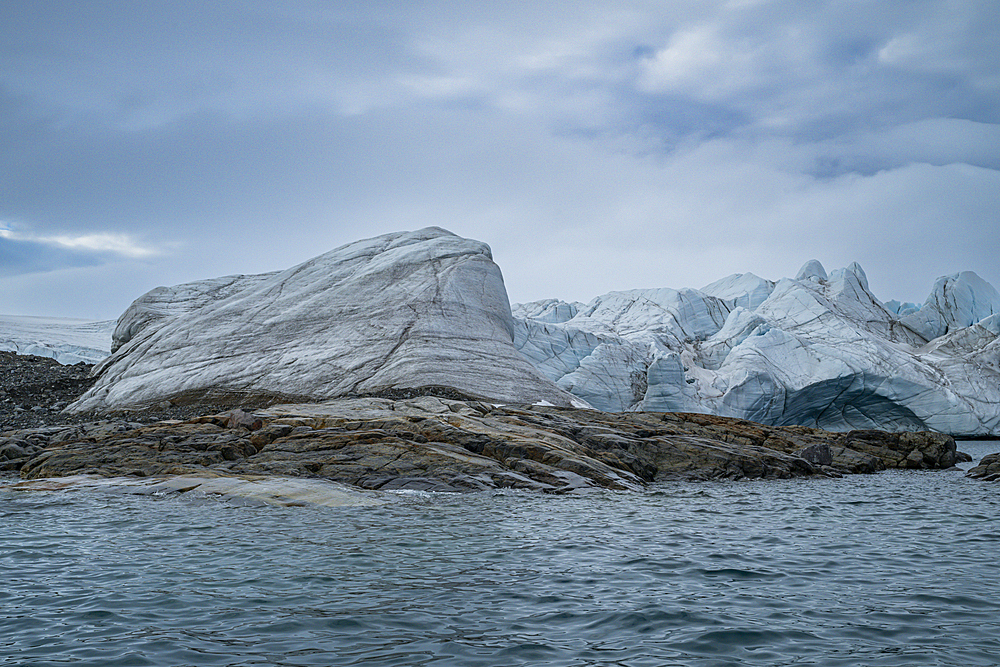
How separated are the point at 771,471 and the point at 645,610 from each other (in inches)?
521

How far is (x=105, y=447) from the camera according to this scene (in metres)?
15.4

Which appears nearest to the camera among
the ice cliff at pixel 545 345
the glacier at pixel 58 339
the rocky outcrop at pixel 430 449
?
the rocky outcrop at pixel 430 449

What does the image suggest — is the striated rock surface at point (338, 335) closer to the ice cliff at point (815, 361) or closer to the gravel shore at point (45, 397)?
the gravel shore at point (45, 397)

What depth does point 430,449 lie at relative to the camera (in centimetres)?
1490

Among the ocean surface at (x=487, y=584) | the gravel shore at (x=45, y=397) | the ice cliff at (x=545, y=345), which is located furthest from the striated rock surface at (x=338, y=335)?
the ocean surface at (x=487, y=584)

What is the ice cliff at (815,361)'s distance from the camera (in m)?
36.5

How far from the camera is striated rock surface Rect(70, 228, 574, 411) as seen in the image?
2384cm

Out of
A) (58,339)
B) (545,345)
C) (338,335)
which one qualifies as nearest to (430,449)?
(338,335)

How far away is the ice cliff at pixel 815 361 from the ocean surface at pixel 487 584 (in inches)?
1004

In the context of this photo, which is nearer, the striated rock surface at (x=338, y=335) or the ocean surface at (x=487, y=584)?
the ocean surface at (x=487, y=584)

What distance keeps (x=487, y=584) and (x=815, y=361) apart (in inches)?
1357

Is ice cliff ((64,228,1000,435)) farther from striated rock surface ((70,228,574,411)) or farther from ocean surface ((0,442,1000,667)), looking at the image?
ocean surface ((0,442,1000,667))

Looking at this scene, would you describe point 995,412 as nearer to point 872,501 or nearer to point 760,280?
point 760,280

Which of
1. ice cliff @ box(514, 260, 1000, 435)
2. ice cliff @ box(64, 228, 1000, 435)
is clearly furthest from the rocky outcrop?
ice cliff @ box(514, 260, 1000, 435)
